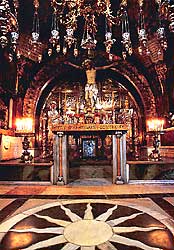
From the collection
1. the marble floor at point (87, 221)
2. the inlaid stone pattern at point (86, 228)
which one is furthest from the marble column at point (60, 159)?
the inlaid stone pattern at point (86, 228)

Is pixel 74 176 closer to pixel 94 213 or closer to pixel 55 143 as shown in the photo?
pixel 55 143

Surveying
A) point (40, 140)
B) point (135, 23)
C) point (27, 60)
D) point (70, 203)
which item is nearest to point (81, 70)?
point (27, 60)

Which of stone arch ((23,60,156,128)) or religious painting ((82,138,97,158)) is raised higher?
stone arch ((23,60,156,128))

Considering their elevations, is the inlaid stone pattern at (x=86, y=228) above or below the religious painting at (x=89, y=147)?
below

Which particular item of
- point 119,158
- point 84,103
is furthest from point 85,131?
point 84,103

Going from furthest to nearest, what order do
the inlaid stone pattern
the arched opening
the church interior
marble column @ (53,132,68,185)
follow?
the arched opening, marble column @ (53,132,68,185), the church interior, the inlaid stone pattern

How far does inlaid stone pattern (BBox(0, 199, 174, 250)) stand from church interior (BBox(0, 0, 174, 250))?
0.04 ft

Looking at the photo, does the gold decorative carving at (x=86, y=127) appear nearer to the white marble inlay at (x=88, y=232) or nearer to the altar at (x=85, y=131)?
the altar at (x=85, y=131)

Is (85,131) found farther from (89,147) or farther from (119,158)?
(89,147)

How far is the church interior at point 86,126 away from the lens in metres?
2.53

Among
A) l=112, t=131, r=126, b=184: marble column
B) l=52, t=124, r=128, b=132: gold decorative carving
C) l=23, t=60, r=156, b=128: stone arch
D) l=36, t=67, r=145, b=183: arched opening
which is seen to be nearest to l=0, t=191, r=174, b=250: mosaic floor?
l=112, t=131, r=126, b=184: marble column

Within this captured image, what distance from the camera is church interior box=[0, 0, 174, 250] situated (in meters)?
2.53

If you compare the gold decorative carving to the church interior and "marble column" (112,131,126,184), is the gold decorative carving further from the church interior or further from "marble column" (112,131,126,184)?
"marble column" (112,131,126,184)

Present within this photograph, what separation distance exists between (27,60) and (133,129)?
19.8 ft
